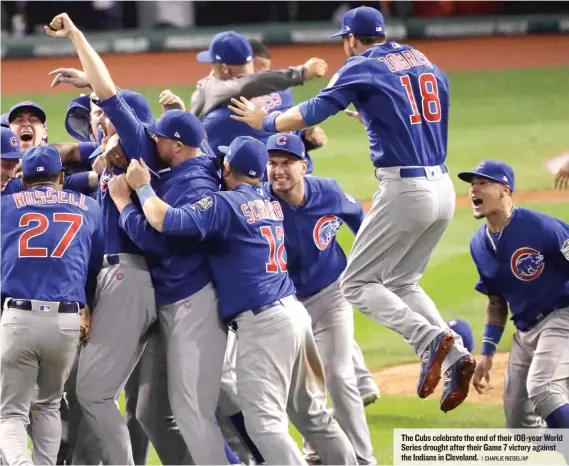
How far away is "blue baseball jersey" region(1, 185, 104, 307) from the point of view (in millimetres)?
6039

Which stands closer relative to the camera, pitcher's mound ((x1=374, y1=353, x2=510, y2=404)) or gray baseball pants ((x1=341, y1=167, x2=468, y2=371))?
gray baseball pants ((x1=341, y1=167, x2=468, y2=371))

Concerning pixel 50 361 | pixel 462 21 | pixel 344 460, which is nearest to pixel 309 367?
pixel 344 460

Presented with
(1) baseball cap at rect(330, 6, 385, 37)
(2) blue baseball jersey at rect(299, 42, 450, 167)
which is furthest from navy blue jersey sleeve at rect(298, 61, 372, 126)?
(1) baseball cap at rect(330, 6, 385, 37)

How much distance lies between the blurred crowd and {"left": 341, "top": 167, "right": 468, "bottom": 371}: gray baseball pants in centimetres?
1309

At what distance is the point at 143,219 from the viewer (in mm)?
5797

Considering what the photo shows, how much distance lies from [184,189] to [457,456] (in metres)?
2.15

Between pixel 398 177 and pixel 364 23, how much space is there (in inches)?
35.1

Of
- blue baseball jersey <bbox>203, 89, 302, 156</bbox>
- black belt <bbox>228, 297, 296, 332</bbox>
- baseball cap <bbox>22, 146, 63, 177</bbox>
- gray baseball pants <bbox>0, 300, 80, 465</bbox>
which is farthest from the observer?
blue baseball jersey <bbox>203, 89, 302, 156</bbox>

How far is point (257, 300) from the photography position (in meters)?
5.86

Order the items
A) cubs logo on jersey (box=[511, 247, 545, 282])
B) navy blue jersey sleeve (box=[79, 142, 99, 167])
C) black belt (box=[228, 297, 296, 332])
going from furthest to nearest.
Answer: navy blue jersey sleeve (box=[79, 142, 99, 167]) → cubs logo on jersey (box=[511, 247, 545, 282]) → black belt (box=[228, 297, 296, 332])

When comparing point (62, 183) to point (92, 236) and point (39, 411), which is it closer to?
point (92, 236)

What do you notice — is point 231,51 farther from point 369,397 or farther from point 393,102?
point 369,397

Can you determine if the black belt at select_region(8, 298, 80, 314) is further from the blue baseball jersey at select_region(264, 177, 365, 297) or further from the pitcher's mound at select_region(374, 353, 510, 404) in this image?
the pitcher's mound at select_region(374, 353, 510, 404)

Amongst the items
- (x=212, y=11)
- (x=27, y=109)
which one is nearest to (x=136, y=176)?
(x=27, y=109)
